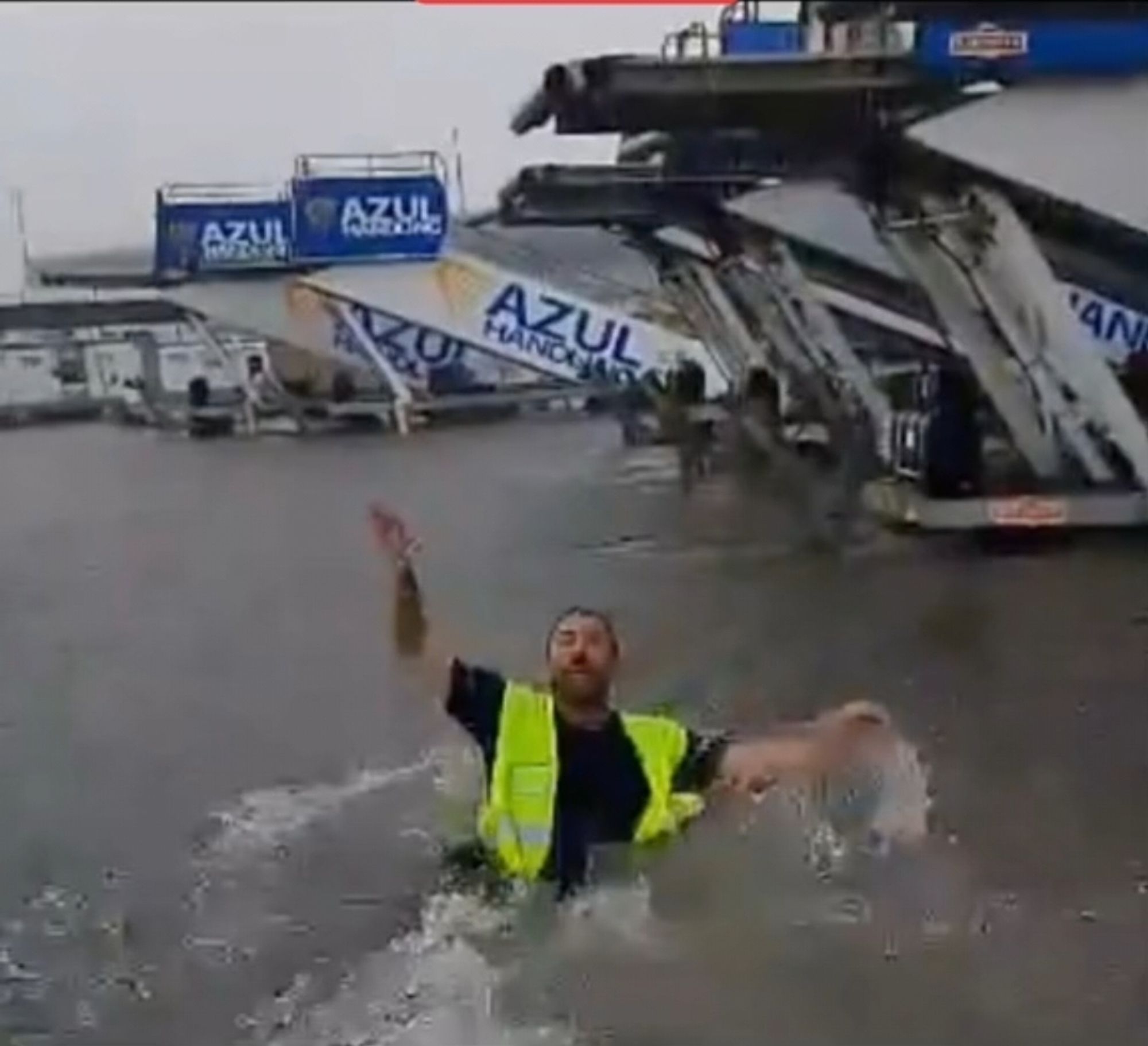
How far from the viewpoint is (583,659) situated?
21.3ft

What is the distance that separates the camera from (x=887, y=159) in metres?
16.9

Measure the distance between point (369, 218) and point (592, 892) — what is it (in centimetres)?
3397

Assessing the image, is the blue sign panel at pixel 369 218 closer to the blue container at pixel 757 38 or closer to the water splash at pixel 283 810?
the blue container at pixel 757 38

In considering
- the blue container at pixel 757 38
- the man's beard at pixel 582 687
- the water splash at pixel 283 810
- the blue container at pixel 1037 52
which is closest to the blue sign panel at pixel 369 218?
the blue container at pixel 757 38

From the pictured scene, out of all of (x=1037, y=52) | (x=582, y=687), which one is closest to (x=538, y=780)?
(x=582, y=687)

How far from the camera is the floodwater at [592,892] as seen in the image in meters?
6.54

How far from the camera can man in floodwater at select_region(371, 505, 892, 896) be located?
6715mm

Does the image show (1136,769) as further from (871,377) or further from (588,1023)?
(871,377)

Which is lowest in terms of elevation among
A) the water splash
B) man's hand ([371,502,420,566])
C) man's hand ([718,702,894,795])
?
the water splash

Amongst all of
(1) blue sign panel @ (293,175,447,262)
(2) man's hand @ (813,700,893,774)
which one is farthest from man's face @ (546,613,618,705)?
(1) blue sign panel @ (293,175,447,262)

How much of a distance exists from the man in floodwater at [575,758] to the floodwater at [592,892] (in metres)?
0.20

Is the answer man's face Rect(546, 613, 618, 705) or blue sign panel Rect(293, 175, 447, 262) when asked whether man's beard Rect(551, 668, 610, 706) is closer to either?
man's face Rect(546, 613, 618, 705)

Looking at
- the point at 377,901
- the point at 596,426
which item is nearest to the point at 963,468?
the point at 377,901

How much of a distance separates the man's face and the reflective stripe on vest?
103 millimetres
